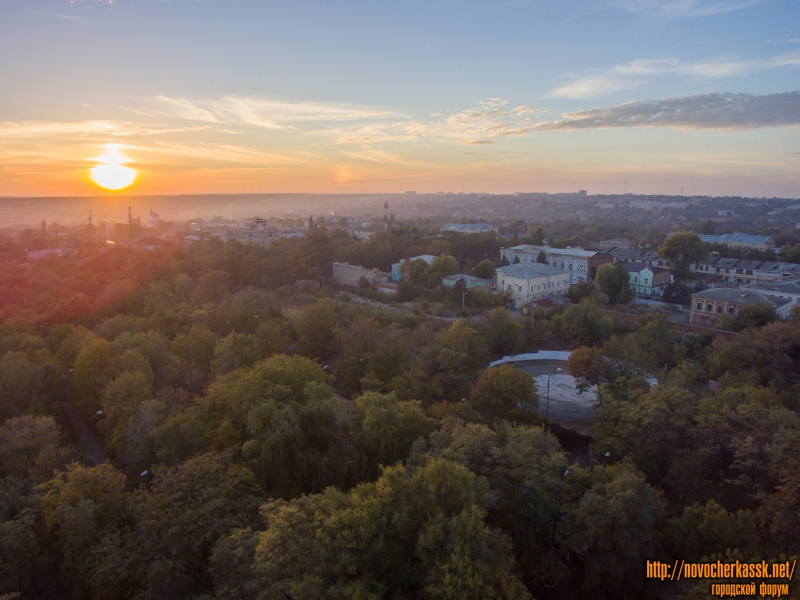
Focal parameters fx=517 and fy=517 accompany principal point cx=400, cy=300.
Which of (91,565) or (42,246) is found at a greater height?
(42,246)

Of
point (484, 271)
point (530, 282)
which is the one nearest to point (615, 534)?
point (530, 282)

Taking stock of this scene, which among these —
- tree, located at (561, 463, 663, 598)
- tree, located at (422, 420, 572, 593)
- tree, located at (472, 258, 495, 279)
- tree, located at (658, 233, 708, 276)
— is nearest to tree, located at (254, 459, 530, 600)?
tree, located at (422, 420, 572, 593)

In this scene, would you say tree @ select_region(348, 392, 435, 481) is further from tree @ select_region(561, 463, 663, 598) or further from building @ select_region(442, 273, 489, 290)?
building @ select_region(442, 273, 489, 290)

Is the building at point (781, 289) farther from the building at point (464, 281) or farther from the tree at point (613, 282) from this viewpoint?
the building at point (464, 281)

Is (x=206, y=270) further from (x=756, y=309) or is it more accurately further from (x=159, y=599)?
(x=756, y=309)

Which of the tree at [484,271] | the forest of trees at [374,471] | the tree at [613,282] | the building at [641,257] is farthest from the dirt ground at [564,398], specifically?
the building at [641,257]

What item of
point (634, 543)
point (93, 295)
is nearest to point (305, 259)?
point (93, 295)
